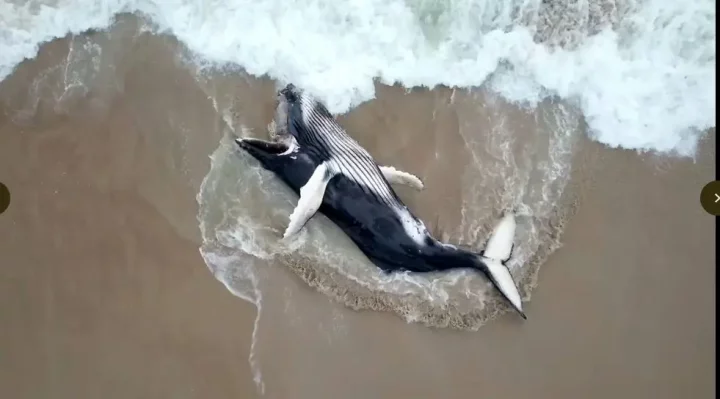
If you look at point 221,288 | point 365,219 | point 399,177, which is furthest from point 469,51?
point 221,288

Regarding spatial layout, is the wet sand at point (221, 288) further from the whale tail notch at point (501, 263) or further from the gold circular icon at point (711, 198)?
the whale tail notch at point (501, 263)

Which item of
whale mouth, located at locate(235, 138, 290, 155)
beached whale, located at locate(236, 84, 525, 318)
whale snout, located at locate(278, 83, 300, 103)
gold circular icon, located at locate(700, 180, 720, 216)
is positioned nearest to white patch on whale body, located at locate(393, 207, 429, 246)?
beached whale, located at locate(236, 84, 525, 318)

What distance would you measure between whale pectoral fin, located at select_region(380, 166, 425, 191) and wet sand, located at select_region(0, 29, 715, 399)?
0.16 m

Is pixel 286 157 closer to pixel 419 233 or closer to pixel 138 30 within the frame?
pixel 419 233

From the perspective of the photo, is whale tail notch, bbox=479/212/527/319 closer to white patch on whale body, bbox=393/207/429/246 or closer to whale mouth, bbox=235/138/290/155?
white patch on whale body, bbox=393/207/429/246

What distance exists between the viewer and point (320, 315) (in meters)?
3.72

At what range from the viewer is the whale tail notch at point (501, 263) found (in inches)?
143

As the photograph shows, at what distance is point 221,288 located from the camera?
3689 mm

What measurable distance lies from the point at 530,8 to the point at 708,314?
2171 mm

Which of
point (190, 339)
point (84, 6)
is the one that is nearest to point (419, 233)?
point (190, 339)

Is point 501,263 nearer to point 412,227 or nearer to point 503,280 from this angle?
point 503,280

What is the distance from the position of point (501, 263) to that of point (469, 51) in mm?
1367

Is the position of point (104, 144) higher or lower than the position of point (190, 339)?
higher

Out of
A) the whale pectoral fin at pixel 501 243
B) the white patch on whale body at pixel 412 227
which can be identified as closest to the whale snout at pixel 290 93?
the white patch on whale body at pixel 412 227
